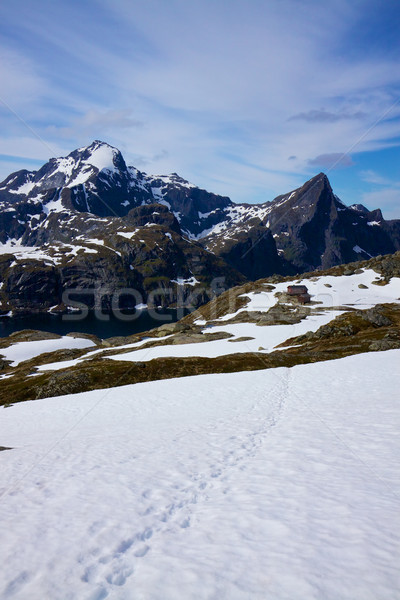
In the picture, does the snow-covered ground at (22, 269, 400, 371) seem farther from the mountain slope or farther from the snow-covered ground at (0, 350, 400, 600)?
the snow-covered ground at (0, 350, 400, 600)

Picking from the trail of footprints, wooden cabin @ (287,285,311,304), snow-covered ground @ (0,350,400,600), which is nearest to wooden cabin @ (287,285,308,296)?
wooden cabin @ (287,285,311,304)

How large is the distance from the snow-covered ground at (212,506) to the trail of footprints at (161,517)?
0.04 meters

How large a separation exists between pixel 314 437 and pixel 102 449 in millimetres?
12331

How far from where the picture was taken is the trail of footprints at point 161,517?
814 cm

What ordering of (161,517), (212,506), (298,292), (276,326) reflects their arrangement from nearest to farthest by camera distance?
1. (161,517)
2. (212,506)
3. (276,326)
4. (298,292)

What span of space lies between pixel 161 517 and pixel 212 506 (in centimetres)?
185

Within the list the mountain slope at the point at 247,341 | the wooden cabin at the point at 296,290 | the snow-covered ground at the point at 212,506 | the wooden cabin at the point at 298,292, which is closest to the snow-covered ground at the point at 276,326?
the mountain slope at the point at 247,341

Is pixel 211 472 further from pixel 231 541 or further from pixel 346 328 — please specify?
pixel 346 328

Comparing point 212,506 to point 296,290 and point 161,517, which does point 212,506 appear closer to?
point 161,517

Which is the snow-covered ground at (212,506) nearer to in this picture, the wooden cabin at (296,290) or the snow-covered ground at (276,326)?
the snow-covered ground at (276,326)

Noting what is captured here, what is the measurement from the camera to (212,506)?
11727 millimetres

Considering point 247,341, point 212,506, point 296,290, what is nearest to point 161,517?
point 212,506

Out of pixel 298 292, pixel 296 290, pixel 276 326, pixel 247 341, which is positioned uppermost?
pixel 296 290

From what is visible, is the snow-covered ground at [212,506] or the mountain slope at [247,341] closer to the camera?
the snow-covered ground at [212,506]
